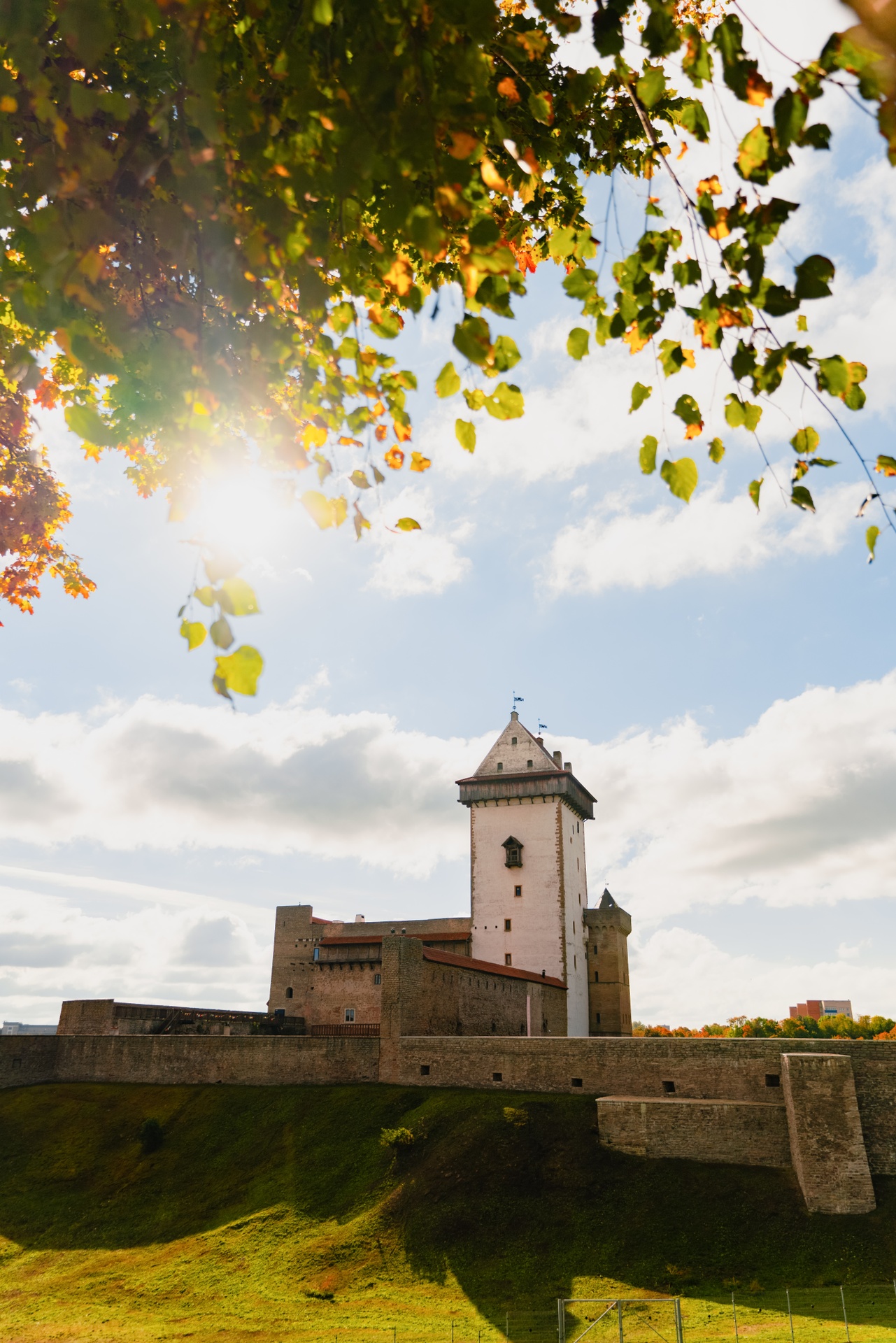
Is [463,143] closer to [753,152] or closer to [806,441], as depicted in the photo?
[753,152]

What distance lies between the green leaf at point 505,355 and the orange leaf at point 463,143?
0.83 metres

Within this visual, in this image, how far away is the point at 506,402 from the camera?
3.94 m

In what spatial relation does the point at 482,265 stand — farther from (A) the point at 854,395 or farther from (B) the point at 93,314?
(B) the point at 93,314

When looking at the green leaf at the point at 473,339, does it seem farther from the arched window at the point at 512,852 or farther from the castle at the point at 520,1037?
the arched window at the point at 512,852

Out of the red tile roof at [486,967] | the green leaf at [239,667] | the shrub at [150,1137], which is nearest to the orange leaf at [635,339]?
the green leaf at [239,667]

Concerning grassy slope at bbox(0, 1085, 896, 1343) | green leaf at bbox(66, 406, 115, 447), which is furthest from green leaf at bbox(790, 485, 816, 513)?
grassy slope at bbox(0, 1085, 896, 1343)

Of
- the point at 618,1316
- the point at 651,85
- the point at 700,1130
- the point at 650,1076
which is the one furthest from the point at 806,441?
the point at 650,1076

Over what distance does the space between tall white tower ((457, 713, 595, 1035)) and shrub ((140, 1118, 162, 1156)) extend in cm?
1876

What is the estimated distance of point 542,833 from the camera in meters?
42.4

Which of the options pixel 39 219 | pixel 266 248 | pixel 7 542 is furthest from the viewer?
pixel 7 542

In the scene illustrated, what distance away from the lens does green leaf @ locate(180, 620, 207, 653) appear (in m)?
3.46

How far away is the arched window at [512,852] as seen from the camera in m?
42.2

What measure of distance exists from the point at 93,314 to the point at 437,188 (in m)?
2.64

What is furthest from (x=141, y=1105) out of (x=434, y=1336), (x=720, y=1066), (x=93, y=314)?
(x=93, y=314)
